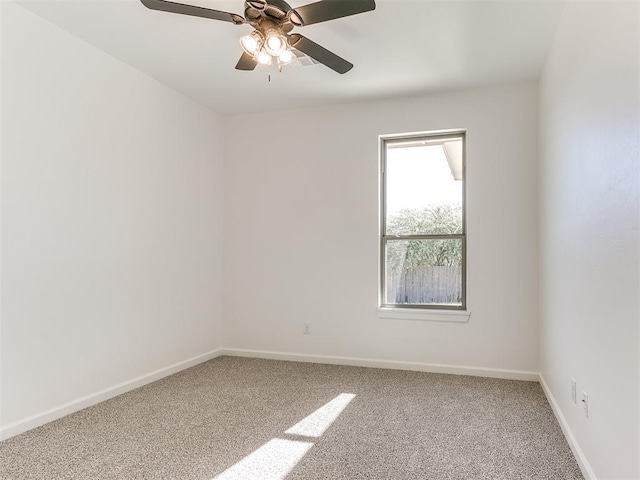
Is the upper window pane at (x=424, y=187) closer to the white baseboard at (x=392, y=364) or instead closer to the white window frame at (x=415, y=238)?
the white window frame at (x=415, y=238)

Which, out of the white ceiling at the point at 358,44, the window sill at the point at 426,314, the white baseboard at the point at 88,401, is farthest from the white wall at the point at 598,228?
the white baseboard at the point at 88,401

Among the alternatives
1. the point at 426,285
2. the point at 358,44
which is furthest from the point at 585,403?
the point at 358,44

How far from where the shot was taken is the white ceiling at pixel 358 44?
2625 millimetres

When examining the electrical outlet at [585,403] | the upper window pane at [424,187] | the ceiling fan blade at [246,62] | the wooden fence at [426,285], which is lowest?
the electrical outlet at [585,403]

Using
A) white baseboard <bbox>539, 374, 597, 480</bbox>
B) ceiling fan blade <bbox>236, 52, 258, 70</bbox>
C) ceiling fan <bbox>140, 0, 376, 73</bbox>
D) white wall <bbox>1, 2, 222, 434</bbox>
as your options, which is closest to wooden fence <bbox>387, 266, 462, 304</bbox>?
white baseboard <bbox>539, 374, 597, 480</bbox>

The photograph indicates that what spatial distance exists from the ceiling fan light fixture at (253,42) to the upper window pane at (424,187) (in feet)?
7.00

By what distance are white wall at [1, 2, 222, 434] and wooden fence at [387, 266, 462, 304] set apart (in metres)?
1.96

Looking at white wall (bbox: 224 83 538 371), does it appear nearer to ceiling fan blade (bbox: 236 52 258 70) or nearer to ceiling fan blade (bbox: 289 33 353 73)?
ceiling fan blade (bbox: 289 33 353 73)

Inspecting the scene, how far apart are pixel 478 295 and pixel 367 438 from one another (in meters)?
1.89

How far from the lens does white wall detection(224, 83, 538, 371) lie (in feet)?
12.3

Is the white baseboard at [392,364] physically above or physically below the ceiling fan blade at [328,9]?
below

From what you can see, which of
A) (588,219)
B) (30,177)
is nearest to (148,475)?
(30,177)

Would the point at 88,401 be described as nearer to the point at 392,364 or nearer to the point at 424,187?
the point at 392,364

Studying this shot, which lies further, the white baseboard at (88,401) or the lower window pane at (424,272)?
the lower window pane at (424,272)
